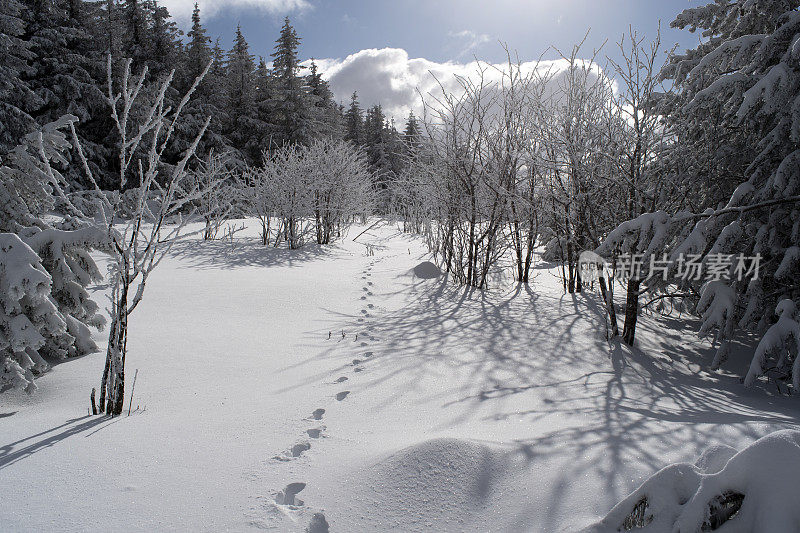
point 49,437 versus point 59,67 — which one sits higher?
point 59,67

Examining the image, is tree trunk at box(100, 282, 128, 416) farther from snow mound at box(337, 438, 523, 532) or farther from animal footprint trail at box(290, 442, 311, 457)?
snow mound at box(337, 438, 523, 532)

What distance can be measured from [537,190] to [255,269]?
5.89 meters

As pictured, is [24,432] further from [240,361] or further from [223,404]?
[240,361]

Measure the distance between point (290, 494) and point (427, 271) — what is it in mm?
7197

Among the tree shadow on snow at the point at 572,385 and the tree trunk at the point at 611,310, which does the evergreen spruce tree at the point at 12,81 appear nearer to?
the tree shadow on snow at the point at 572,385

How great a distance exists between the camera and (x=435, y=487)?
6.23ft

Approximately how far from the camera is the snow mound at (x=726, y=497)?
1219 millimetres

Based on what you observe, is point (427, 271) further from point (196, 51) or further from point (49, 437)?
point (196, 51)

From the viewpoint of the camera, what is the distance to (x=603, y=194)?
546 cm

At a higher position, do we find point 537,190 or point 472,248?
point 537,190

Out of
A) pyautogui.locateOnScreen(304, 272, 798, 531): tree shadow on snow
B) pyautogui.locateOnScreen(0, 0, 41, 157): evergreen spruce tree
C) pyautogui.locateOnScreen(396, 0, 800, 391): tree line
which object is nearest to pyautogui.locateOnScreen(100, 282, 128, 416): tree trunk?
pyautogui.locateOnScreen(304, 272, 798, 531): tree shadow on snow

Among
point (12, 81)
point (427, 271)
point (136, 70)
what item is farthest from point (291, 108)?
point (427, 271)

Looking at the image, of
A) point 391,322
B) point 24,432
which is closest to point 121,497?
point 24,432

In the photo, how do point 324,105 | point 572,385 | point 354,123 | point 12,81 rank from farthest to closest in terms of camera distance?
point 354,123
point 324,105
point 12,81
point 572,385
